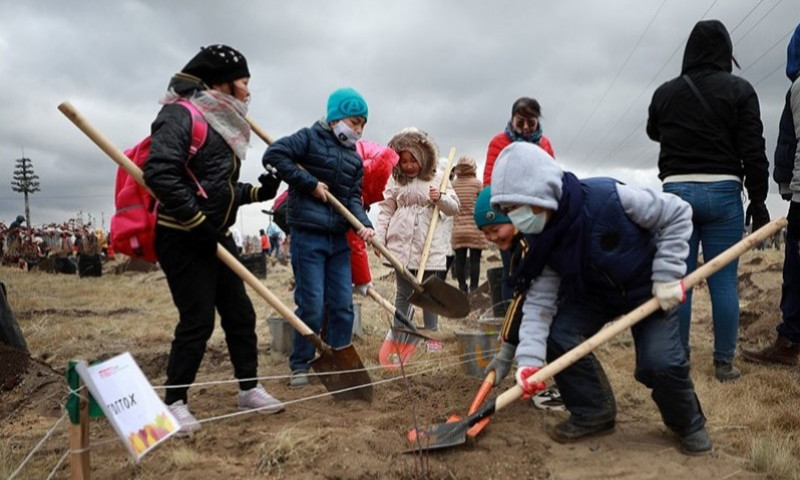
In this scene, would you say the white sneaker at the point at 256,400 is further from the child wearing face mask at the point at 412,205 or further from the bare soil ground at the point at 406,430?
the child wearing face mask at the point at 412,205

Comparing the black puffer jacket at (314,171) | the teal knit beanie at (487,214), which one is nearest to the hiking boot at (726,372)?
the teal knit beanie at (487,214)

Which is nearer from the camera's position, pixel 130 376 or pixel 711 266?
pixel 130 376

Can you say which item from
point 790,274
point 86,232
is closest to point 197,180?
point 790,274

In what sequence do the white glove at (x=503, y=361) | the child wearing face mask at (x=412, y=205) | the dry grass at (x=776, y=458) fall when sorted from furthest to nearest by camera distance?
1. the child wearing face mask at (x=412, y=205)
2. the white glove at (x=503, y=361)
3. the dry grass at (x=776, y=458)

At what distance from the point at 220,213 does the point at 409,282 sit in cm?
187

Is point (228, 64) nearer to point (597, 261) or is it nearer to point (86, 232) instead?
point (597, 261)

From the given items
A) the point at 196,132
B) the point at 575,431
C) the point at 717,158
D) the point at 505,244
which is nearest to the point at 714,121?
the point at 717,158

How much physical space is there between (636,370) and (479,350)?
120cm

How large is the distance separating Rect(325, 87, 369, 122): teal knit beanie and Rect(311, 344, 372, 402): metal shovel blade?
1422mm

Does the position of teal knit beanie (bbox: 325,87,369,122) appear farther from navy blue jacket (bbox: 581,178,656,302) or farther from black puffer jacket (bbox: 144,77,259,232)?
navy blue jacket (bbox: 581,178,656,302)

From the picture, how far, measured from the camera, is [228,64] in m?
2.83

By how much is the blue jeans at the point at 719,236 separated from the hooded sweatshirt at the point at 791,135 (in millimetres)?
313

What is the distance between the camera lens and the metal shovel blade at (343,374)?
3.17 metres

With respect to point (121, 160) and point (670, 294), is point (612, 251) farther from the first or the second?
point (121, 160)
